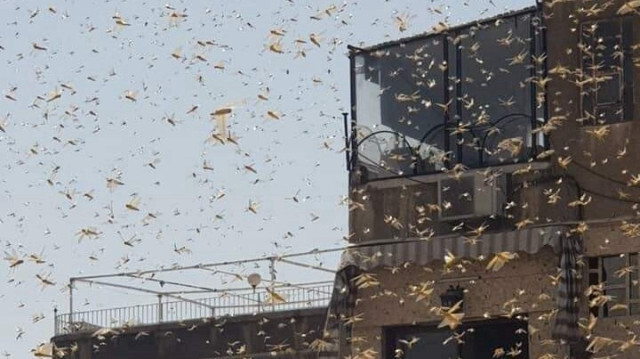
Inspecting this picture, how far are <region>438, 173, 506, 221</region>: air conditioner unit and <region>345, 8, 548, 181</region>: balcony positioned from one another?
0.35m

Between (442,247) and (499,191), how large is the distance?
4.16 feet

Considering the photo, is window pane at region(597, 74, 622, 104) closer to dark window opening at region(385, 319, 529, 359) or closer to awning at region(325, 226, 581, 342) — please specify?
awning at region(325, 226, 581, 342)

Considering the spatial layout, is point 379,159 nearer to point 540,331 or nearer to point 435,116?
point 435,116

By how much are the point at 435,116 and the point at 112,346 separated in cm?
928

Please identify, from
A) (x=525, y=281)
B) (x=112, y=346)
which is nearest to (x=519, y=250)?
(x=525, y=281)

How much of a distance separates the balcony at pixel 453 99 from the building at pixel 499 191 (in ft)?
0.07

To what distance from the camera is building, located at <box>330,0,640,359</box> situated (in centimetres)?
3434

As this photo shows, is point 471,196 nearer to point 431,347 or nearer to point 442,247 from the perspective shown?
point 442,247

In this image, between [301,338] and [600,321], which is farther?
[301,338]

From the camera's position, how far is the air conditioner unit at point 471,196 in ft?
115

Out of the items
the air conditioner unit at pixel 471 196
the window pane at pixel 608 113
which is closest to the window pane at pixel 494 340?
the air conditioner unit at pixel 471 196

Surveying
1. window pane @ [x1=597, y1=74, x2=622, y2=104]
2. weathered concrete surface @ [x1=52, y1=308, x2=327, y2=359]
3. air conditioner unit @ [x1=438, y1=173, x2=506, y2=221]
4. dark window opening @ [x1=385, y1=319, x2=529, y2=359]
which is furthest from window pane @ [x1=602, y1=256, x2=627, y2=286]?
weathered concrete surface @ [x1=52, y1=308, x2=327, y2=359]

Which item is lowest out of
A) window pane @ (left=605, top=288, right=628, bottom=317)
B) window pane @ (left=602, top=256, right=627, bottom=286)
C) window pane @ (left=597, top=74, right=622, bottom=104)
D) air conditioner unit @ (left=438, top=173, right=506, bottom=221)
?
window pane @ (left=605, top=288, right=628, bottom=317)

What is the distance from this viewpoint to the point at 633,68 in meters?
34.6
